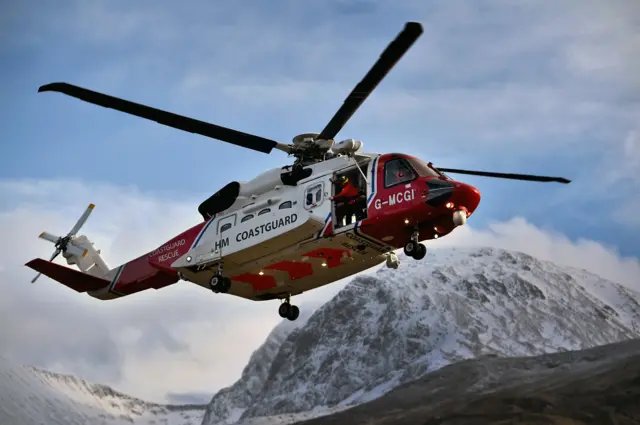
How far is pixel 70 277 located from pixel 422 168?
17.1m

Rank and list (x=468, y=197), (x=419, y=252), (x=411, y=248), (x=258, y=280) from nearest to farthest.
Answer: (x=468, y=197), (x=419, y=252), (x=411, y=248), (x=258, y=280)

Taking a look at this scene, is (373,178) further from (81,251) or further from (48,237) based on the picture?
(48,237)

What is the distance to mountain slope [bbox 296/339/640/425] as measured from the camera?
78.4 meters

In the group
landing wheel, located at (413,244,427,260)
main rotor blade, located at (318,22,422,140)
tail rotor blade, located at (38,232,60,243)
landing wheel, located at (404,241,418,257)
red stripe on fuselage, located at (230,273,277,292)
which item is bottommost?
landing wheel, located at (413,244,427,260)

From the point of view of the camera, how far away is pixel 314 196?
30.9 meters

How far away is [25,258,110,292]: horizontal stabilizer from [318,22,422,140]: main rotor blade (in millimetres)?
13778

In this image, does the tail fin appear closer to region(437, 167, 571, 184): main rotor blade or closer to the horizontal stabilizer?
the horizontal stabilizer

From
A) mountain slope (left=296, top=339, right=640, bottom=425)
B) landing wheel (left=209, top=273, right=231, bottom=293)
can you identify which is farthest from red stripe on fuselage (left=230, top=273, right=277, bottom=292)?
mountain slope (left=296, top=339, right=640, bottom=425)

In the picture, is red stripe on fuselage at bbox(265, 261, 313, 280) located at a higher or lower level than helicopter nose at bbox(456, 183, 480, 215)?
lower

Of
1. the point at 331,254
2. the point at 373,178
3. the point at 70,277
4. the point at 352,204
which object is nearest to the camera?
the point at 373,178

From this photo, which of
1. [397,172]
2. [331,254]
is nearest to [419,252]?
[397,172]

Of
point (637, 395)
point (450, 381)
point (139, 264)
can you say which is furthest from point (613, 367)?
point (139, 264)

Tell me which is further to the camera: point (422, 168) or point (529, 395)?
point (529, 395)

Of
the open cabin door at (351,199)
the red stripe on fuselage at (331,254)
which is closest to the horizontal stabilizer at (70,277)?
the red stripe on fuselage at (331,254)
